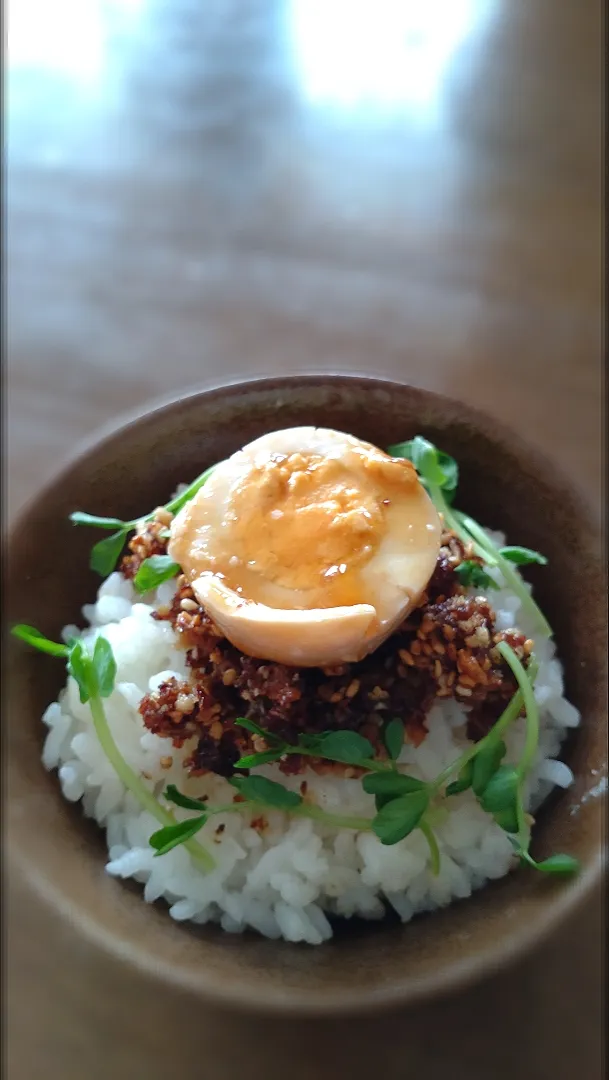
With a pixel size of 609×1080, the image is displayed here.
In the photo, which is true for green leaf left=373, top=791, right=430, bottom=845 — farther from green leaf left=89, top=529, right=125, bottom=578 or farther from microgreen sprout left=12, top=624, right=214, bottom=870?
green leaf left=89, top=529, right=125, bottom=578

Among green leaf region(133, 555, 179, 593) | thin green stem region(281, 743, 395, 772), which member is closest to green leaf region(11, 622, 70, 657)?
green leaf region(133, 555, 179, 593)

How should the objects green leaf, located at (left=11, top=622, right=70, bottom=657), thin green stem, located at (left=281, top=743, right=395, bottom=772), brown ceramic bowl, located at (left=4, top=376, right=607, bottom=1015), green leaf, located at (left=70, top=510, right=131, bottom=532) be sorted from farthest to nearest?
green leaf, located at (left=70, top=510, right=131, bottom=532)
green leaf, located at (left=11, top=622, right=70, bottom=657)
thin green stem, located at (left=281, top=743, right=395, bottom=772)
brown ceramic bowl, located at (left=4, top=376, right=607, bottom=1015)

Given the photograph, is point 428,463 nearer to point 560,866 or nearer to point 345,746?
A: point 345,746

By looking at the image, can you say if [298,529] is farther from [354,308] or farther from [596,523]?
[354,308]

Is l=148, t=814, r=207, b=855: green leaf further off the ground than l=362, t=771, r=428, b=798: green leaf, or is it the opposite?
l=362, t=771, r=428, b=798: green leaf

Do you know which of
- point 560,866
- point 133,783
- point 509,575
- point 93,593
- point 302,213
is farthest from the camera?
point 302,213

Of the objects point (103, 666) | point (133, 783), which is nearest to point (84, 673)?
point (103, 666)

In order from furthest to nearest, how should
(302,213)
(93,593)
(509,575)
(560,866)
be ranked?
(302,213) < (93,593) < (509,575) < (560,866)
